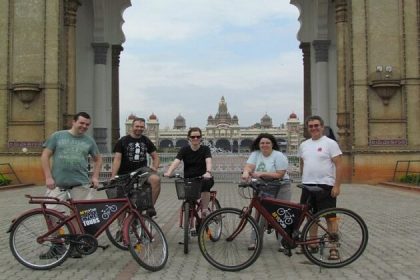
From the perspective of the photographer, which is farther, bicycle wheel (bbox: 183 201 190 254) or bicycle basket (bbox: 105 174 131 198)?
bicycle wheel (bbox: 183 201 190 254)

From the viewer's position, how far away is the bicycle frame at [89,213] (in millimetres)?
6613

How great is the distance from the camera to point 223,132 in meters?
173

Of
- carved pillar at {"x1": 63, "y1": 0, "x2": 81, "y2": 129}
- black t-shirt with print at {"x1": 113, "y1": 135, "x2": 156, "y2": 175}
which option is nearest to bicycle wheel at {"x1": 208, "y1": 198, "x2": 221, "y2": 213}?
black t-shirt with print at {"x1": 113, "y1": 135, "x2": 156, "y2": 175}

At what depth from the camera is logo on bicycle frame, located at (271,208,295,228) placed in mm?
6828

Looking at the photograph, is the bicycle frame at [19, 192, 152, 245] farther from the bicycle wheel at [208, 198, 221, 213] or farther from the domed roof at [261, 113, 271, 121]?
the domed roof at [261, 113, 271, 121]

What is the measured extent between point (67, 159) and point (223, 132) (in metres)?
166

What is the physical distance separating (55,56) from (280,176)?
47.2 ft

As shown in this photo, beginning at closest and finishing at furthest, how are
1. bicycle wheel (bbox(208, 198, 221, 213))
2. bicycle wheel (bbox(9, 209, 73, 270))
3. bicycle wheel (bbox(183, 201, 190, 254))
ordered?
bicycle wheel (bbox(9, 209, 73, 270)), bicycle wheel (bbox(183, 201, 190, 254)), bicycle wheel (bbox(208, 198, 221, 213))

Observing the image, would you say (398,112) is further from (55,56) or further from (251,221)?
(251,221)

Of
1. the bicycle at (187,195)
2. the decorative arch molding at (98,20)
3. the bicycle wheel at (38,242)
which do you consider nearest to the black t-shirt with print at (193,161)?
the bicycle at (187,195)

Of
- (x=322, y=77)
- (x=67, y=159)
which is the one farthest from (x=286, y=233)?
(x=322, y=77)

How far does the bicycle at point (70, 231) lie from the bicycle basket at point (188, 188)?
108 centimetres

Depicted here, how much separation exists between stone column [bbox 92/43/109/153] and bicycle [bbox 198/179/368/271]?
19.7 m

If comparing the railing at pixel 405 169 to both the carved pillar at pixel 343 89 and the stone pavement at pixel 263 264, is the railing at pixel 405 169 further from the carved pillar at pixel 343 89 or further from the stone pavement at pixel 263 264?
the stone pavement at pixel 263 264
